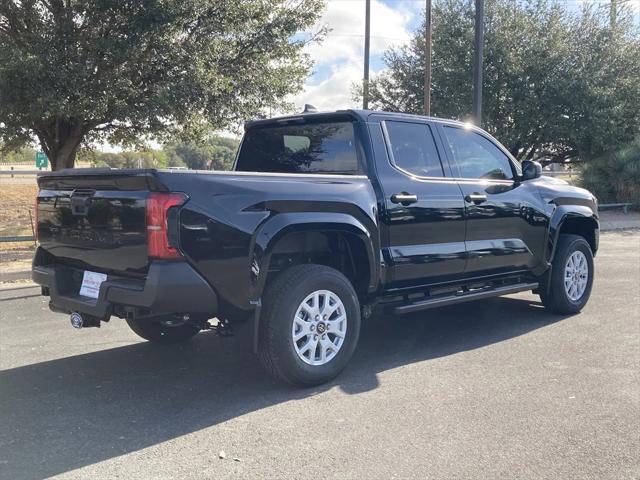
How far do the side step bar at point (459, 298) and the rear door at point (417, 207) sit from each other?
177 millimetres

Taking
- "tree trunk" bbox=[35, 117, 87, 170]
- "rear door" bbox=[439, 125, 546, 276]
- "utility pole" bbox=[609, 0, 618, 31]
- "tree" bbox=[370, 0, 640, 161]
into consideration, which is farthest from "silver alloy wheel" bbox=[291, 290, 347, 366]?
"utility pole" bbox=[609, 0, 618, 31]

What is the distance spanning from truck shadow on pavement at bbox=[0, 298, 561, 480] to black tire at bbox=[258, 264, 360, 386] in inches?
5.6

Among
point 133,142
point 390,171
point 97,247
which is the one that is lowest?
point 97,247

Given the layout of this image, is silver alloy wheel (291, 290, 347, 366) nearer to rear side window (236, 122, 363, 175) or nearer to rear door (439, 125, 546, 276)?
rear side window (236, 122, 363, 175)

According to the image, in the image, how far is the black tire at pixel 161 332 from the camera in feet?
17.6

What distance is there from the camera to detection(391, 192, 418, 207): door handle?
504cm

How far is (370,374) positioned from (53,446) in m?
2.29

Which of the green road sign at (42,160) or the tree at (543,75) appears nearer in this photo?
the green road sign at (42,160)

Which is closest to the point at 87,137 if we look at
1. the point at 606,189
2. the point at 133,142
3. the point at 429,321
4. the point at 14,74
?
the point at 133,142

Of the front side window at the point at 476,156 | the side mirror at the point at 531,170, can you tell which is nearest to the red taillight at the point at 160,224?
the front side window at the point at 476,156

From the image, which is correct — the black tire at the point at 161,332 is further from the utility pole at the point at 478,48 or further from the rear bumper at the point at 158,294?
the utility pole at the point at 478,48

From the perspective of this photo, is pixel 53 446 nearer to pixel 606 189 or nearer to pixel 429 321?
pixel 429 321

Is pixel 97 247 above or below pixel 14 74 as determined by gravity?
below

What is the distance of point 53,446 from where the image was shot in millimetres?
3518
